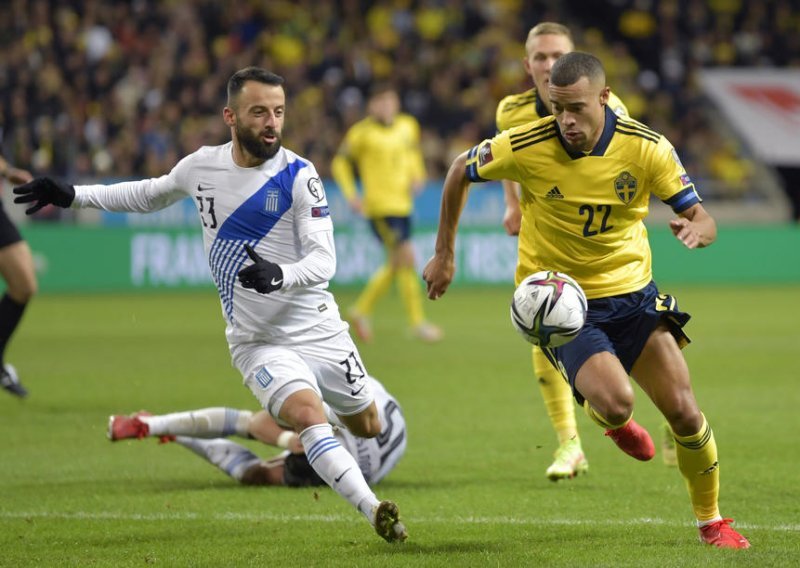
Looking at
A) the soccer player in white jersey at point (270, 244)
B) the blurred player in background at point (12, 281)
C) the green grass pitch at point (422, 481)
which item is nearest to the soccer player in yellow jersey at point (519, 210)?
the green grass pitch at point (422, 481)

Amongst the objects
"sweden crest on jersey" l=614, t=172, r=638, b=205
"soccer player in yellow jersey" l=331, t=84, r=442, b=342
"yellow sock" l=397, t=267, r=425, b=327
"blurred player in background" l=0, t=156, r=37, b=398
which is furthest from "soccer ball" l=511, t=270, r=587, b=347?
"soccer player in yellow jersey" l=331, t=84, r=442, b=342

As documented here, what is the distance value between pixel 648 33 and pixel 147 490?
24.2 metres

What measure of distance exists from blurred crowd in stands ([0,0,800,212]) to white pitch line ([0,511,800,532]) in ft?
48.5

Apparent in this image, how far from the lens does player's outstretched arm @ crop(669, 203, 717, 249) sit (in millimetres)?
5293

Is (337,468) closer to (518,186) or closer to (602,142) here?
(602,142)

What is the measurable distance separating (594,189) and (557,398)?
1.96 m

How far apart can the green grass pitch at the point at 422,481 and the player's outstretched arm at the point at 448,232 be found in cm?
111

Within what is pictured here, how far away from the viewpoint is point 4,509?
258 inches

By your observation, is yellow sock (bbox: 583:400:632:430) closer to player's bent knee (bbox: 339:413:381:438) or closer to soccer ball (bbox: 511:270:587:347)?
soccer ball (bbox: 511:270:587:347)

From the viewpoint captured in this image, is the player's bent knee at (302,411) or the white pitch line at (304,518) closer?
the player's bent knee at (302,411)

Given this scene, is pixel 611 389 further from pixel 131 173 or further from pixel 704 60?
pixel 704 60

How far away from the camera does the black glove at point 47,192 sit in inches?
239

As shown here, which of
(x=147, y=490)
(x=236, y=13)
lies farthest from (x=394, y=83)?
(x=147, y=490)

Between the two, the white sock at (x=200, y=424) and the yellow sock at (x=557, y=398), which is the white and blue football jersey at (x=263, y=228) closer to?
the white sock at (x=200, y=424)
